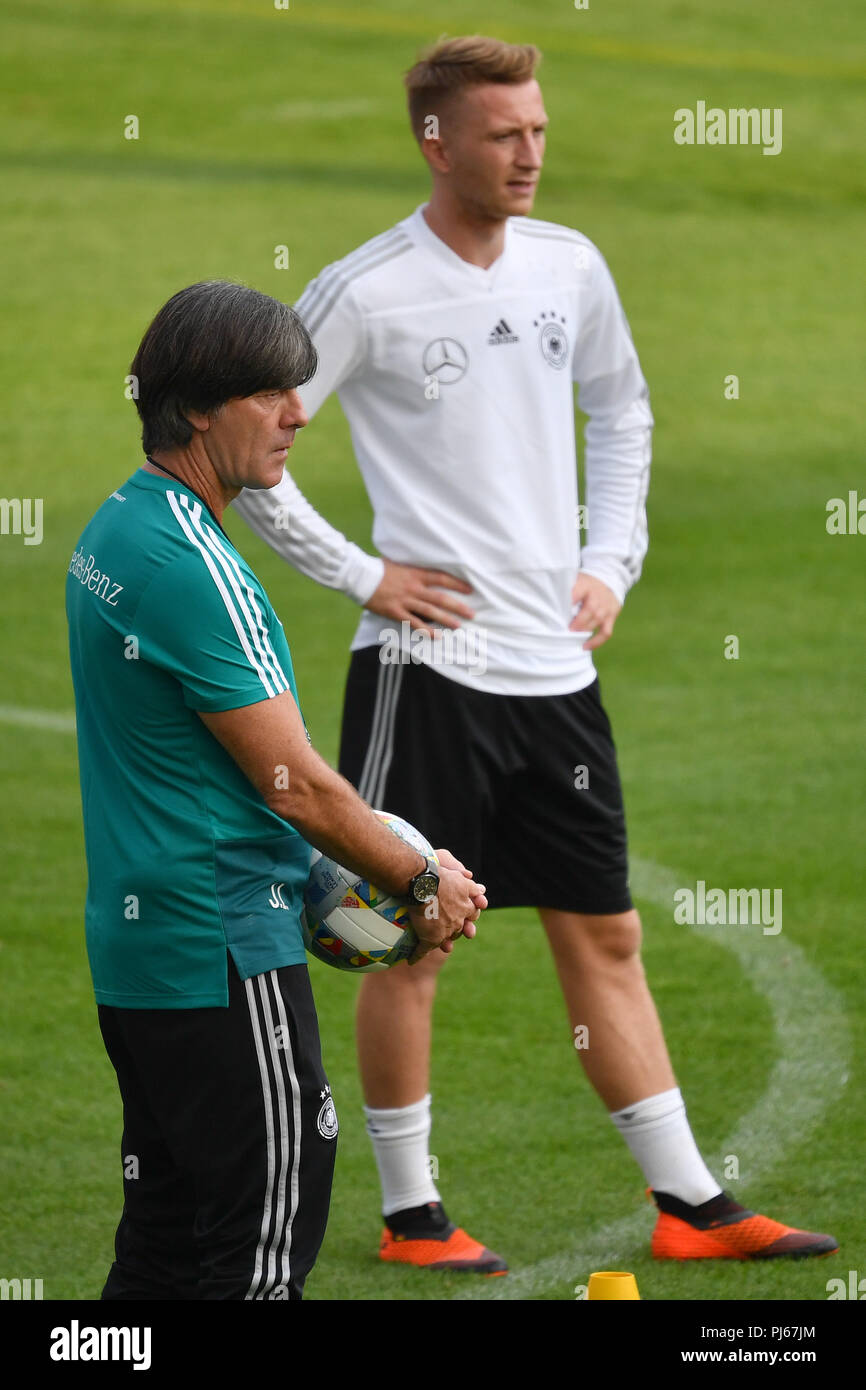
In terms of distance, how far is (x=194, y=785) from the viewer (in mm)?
3293

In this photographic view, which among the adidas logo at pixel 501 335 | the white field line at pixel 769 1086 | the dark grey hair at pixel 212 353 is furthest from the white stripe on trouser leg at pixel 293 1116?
the adidas logo at pixel 501 335

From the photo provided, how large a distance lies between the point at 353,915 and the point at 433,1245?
1595mm

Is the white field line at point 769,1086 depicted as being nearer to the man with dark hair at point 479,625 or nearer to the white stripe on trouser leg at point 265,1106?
the man with dark hair at point 479,625

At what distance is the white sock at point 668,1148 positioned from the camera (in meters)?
4.88

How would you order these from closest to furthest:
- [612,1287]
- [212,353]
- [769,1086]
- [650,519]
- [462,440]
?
[212,353]
[612,1287]
[462,440]
[769,1086]
[650,519]

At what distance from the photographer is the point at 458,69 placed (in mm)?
4898

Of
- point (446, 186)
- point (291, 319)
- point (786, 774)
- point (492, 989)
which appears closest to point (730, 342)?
point (786, 774)

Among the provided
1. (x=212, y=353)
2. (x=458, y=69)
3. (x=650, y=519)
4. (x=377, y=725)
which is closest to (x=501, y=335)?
(x=458, y=69)

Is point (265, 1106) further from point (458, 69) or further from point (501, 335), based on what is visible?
point (458, 69)

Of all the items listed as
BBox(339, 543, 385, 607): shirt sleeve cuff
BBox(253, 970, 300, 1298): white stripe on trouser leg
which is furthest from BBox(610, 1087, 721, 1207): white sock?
BBox(253, 970, 300, 1298): white stripe on trouser leg

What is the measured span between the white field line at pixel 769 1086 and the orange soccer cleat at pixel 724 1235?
0.09 m

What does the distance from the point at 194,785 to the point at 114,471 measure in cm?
1436

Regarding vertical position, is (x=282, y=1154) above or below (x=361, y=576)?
below
